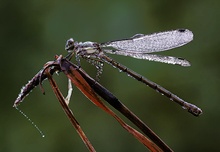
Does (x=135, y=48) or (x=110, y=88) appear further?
(x=110, y=88)

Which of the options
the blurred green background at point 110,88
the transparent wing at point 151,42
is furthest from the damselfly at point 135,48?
the blurred green background at point 110,88

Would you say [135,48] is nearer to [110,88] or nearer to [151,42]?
[151,42]

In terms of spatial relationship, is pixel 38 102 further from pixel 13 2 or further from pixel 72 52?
pixel 72 52

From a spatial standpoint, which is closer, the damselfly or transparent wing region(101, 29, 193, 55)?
the damselfly

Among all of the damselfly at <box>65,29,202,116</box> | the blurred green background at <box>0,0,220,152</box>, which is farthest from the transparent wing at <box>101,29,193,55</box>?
the blurred green background at <box>0,0,220,152</box>

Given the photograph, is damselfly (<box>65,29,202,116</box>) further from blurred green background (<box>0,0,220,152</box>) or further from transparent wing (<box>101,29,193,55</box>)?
blurred green background (<box>0,0,220,152</box>)

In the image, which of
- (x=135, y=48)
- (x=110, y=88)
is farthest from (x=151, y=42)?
(x=110, y=88)

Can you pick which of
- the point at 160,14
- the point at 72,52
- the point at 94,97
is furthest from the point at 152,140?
the point at 160,14
